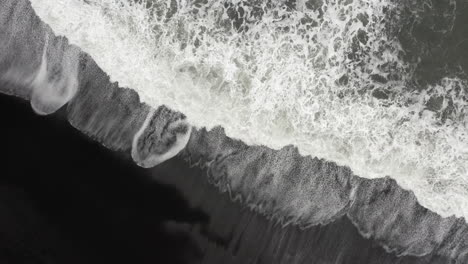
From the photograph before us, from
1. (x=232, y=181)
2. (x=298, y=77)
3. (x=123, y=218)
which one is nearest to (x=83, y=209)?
(x=123, y=218)

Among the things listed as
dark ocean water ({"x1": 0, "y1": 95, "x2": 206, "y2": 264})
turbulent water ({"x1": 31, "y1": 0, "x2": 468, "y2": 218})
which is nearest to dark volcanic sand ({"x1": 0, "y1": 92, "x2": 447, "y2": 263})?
dark ocean water ({"x1": 0, "y1": 95, "x2": 206, "y2": 264})

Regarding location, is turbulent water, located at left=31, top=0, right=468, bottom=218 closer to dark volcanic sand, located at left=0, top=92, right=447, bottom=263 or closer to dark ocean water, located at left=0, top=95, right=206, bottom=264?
dark volcanic sand, located at left=0, top=92, right=447, bottom=263

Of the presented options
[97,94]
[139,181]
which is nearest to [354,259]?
[139,181]

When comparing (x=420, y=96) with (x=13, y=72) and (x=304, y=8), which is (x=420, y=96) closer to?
(x=304, y=8)

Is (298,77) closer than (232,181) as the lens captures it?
No

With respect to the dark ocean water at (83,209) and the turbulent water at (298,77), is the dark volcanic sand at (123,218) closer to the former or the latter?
the dark ocean water at (83,209)

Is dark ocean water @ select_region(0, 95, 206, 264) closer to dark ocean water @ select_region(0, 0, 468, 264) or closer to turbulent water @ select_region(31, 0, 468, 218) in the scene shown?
dark ocean water @ select_region(0, 0, 468, 264)

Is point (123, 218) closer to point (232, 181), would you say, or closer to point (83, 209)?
point (83, 209)

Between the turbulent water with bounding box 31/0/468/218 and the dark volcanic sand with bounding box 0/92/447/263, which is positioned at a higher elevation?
the turbulent water with bounding box 31/0/468/218
